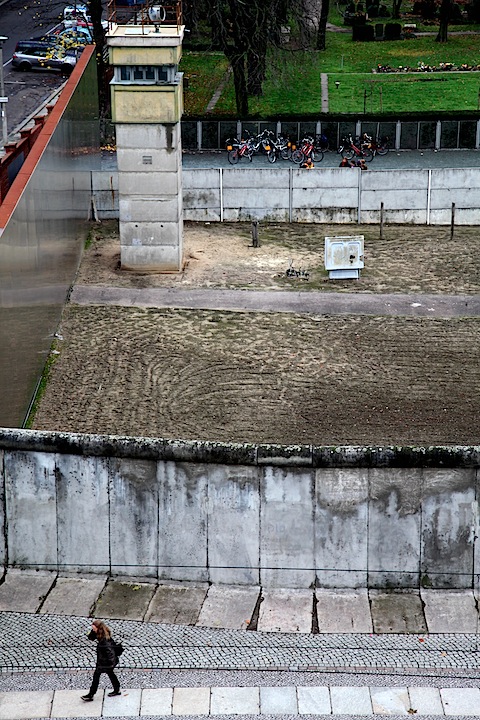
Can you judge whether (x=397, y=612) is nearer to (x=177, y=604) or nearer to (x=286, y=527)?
(x=286, y=527)

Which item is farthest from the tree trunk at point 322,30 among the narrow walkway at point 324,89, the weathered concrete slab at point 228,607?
the weathered concrete slab at point 228,607

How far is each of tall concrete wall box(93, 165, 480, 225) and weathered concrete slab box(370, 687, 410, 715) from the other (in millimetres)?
28288

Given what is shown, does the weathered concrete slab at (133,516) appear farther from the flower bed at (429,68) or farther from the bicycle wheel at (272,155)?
the flower bed at (429,68)

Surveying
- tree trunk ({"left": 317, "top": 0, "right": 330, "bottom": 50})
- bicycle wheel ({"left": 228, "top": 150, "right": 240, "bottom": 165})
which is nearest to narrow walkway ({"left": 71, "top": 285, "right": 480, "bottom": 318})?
bicycle wheel ({"left": 228, "top": 150, "right": 240, "bottom": 165})

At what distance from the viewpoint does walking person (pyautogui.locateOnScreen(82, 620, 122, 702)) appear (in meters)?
17.0

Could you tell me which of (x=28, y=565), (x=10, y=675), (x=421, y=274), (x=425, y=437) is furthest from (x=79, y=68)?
(x=10, y=675)

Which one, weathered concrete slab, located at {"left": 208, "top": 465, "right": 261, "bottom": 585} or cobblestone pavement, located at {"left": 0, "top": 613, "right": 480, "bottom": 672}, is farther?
weathered concrete slab, located at {"left": 208, "top": 465, "right": 261, "bottom": 585}

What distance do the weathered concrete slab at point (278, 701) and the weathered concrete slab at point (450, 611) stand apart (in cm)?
260

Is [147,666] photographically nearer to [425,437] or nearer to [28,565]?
[28,565]

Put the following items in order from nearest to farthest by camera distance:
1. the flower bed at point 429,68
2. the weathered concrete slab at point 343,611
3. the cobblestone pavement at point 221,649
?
the cobblestone pavement at point 221,649, the weathered concrete slab at point 343,611, the flower bed at point 429,68

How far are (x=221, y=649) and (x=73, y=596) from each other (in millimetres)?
2705

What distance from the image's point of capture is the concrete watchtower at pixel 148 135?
36.9 m

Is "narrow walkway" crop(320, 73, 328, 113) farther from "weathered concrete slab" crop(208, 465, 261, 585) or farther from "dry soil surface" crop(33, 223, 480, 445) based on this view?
"weathered concrete slab" crop(208, 465, 261, 585)

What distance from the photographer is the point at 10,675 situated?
17766mm
